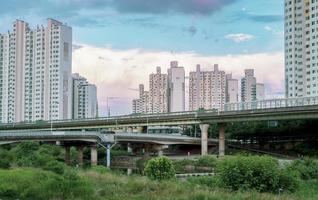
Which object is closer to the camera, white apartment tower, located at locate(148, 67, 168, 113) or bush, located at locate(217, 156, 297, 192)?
bush, located at locate(217, 156, 297, 192)

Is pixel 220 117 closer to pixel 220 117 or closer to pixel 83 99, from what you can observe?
pixel 220 117

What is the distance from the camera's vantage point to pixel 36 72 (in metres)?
148

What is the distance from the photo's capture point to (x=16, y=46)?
501 ft

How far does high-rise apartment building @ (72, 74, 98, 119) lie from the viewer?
164 m

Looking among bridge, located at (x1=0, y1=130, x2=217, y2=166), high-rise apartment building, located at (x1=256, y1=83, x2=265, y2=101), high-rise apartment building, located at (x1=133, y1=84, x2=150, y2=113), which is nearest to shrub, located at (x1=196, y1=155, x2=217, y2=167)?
bridge, located at (x1=0, y1=130, x2=217, y2=166)

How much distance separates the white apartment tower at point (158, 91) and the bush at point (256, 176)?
459 feet

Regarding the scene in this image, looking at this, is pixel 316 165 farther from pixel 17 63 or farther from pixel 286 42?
pixel 17 63

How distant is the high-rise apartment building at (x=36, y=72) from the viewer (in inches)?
5664

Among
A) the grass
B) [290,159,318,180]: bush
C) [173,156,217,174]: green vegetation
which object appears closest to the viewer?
the grass

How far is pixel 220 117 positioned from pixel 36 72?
269 ft

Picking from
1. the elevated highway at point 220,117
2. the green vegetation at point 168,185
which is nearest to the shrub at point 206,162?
the elevated highway at point 220,117

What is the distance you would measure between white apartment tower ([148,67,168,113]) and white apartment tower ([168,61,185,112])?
1919 mm

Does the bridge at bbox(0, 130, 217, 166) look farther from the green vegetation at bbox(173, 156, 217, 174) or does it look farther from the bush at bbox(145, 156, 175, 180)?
the bush at bbox(145, 156, 175, 180)

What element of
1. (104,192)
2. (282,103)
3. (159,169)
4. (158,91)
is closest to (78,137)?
(282,103)
